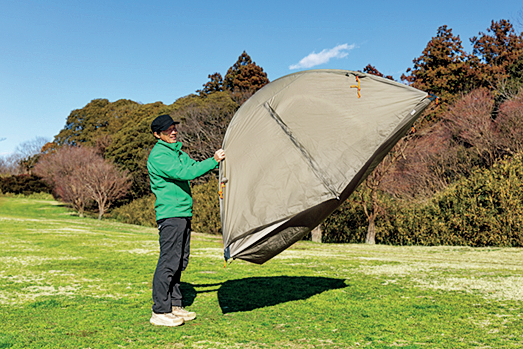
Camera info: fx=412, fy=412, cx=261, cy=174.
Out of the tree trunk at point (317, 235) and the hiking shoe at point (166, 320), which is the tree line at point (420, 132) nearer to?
the tree trunk at point (317, 235)

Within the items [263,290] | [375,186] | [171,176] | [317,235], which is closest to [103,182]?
[317,235]

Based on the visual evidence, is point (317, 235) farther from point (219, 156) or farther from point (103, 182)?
point (103, 182)

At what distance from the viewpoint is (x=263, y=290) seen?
587 cm

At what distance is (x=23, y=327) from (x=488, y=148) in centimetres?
2071

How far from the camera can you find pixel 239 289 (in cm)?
595

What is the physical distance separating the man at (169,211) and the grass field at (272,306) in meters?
0.26

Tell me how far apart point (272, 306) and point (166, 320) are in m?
1.37

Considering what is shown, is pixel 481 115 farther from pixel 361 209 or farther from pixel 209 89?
pixel 209 89

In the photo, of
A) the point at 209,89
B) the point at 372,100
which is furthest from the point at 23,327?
the point at 209,89

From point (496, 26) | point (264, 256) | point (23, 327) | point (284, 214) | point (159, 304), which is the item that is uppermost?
point (496, 26)

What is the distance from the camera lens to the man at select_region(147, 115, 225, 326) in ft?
13.6

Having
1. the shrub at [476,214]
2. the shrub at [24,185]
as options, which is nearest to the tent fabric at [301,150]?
the shrub at [476,214]

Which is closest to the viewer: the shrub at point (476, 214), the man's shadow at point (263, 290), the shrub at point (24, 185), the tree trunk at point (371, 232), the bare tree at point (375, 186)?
the man's shadow at point (263, 290)

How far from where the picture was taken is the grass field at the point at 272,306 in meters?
3.69
